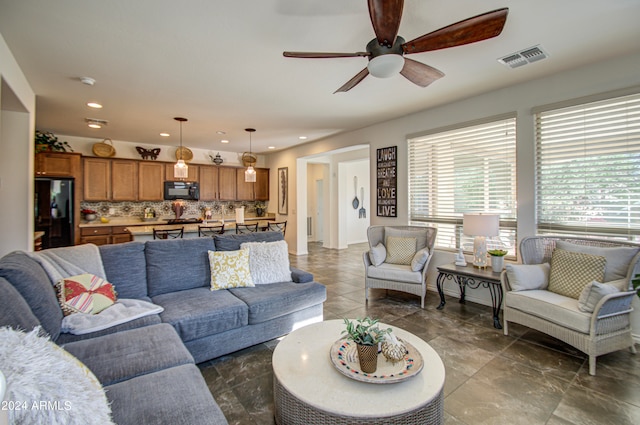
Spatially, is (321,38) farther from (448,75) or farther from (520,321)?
(520,321)

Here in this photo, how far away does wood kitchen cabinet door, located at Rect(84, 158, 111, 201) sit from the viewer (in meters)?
5.89

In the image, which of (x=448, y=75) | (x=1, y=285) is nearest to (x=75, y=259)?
(x=1, y=285)

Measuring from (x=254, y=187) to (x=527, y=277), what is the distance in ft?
21.6

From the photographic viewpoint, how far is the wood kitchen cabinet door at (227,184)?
7.49 meters

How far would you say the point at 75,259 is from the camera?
2.39 metres

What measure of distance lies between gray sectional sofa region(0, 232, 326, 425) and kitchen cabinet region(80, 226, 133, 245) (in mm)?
3340

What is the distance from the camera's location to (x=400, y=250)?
4.05 m

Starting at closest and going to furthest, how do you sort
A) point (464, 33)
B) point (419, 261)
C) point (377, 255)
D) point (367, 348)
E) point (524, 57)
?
point (367, 348) < point (464, 33) < point (524, 57) < point (419, 261) < point (377, 255)

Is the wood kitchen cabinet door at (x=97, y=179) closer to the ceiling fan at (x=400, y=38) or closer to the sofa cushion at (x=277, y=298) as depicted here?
the sofa cushion at (x=277, y=298)

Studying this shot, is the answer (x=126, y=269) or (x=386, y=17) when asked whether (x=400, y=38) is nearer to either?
(x=386, y=17)

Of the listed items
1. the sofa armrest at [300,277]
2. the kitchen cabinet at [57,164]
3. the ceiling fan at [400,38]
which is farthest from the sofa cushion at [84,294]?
the kitchen cabinet at [57,164]

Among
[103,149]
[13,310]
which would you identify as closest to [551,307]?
[13,310]

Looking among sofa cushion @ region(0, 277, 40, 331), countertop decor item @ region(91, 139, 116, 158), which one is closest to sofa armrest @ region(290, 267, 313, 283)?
sofa cushion @ region(0, 277, 40, 331)

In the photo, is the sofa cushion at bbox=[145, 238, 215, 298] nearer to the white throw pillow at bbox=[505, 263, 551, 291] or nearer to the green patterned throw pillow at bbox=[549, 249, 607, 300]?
the white throw pillow at bbox=[505, 263, 551, 291]
